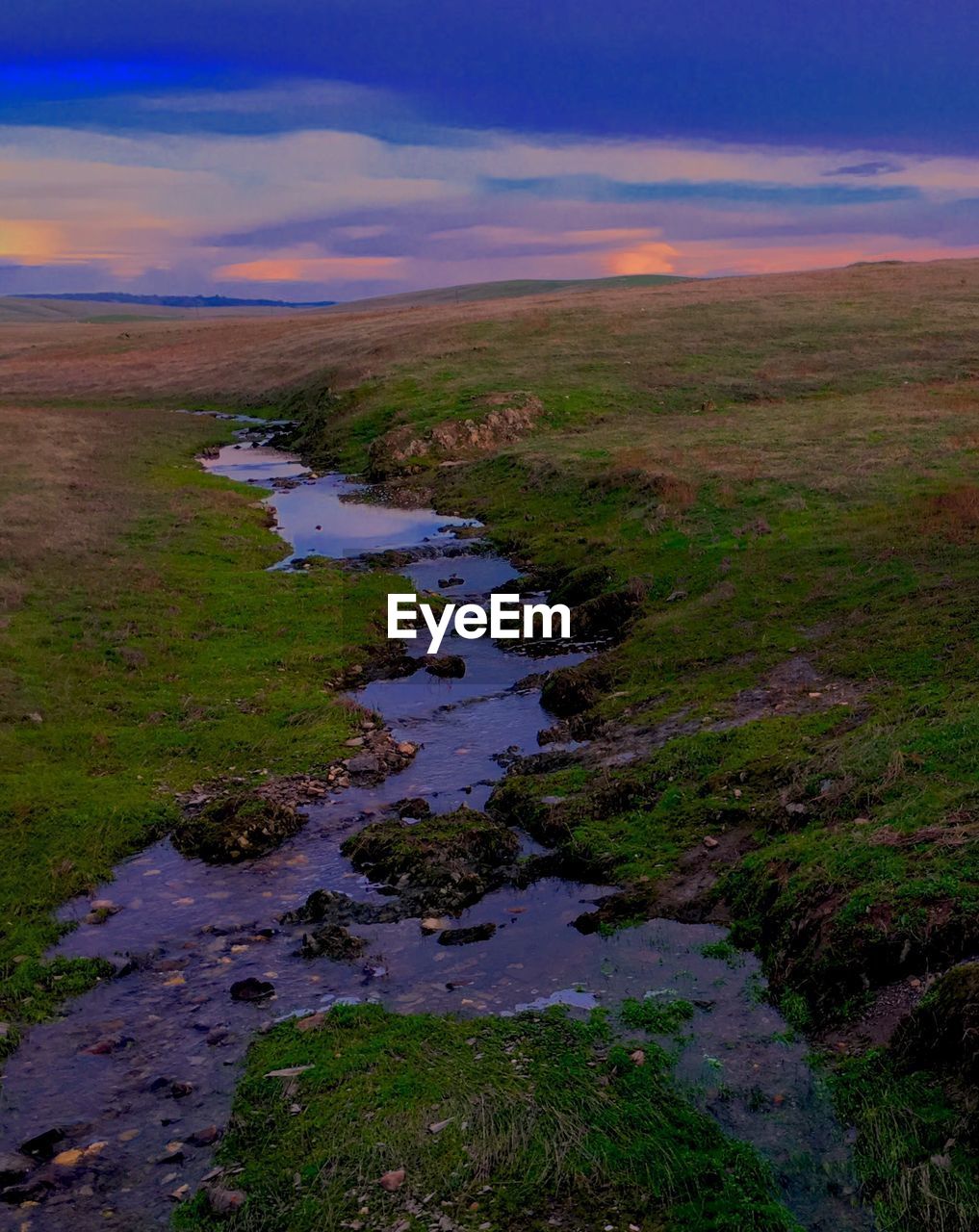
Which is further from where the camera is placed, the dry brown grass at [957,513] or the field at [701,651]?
the dry brown grass at [957,513]

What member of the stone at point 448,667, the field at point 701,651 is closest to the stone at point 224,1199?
the field at point 701,651

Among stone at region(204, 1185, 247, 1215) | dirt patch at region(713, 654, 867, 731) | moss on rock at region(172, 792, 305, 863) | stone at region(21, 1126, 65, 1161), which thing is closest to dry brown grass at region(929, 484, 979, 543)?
dirt patch at region(713, 654, 867, 731)

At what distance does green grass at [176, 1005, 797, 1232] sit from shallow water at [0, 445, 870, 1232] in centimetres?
43

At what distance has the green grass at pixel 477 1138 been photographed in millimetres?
9492

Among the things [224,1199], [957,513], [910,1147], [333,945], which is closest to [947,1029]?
[910,1147]

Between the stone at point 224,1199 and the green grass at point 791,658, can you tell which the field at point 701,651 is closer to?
the green grass at point 791,658

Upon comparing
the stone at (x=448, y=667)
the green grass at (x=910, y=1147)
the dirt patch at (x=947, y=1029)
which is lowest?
the stone at (x=448, y=667)

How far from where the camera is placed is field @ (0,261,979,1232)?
12.0 m

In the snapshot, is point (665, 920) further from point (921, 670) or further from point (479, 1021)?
point (921, 670)

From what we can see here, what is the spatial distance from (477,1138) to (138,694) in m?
15.9

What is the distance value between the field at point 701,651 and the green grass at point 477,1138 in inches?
7.0

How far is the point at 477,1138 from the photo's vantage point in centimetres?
1038

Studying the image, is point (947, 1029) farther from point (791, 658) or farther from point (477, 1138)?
point (791, 658)

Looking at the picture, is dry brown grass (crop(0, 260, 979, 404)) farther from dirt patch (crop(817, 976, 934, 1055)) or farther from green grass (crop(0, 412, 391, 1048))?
dirt patch (crop(817, 976, 934, 1055))
